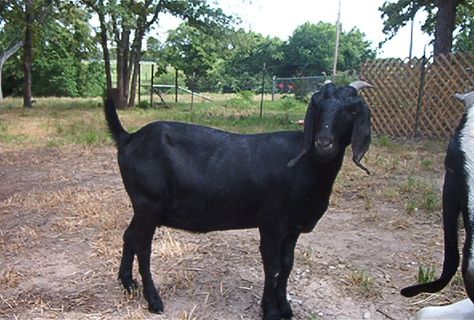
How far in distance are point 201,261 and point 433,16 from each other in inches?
535

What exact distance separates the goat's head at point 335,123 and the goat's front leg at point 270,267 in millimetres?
426

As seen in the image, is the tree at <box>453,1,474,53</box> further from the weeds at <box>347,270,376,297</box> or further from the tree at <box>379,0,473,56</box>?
the weeds at <box>347,270,376,297</box>

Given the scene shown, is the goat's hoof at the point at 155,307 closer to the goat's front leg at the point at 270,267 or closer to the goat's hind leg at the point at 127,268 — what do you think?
the goat's hind leg at the point at 127,268

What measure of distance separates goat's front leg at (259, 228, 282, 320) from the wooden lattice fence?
7292 millimetres

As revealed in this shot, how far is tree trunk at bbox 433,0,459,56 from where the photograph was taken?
1086 centimetres

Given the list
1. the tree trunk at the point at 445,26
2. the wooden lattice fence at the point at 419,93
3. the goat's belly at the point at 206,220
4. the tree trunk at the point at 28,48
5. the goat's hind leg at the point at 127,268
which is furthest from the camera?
the tree trunk at the point at 28,48

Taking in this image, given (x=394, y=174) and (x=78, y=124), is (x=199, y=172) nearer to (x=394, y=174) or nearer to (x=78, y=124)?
(x=394, y=174)

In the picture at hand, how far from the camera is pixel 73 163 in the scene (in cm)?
670

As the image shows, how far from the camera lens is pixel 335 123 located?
2332mm

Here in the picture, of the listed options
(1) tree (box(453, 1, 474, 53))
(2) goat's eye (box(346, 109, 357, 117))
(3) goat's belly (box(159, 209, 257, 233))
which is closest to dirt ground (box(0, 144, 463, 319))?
(3) goat's belly (box(159, 209, 257, 233))

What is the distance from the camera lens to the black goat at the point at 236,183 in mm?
2533

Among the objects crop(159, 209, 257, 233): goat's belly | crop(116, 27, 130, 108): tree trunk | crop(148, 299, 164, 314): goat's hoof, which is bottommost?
crop(148, 299, 164, 314): goat's hoof

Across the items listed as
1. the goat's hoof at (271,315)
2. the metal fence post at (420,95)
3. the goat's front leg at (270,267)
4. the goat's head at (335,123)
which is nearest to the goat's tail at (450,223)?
the goat's head at (335,123)

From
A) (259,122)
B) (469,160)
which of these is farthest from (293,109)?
(469,160)
